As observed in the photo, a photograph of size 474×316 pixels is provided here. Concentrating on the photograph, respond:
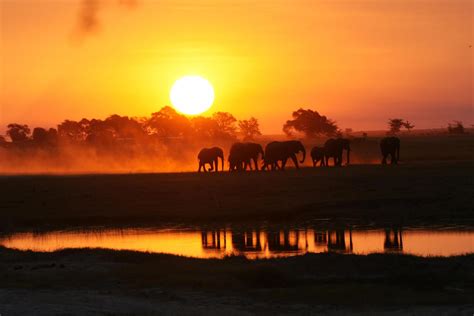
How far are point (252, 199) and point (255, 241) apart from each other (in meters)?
8.33

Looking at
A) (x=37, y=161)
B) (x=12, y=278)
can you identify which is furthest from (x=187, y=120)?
(x=12, y=278)

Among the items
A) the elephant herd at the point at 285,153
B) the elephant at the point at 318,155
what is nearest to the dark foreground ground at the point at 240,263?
the elephant herd at the point at 285,153

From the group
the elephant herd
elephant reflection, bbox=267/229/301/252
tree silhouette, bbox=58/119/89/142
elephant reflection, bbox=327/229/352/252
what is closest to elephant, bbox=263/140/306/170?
the elephant herd

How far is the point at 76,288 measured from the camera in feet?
53.3

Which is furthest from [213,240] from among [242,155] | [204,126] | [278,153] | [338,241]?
[204,126]

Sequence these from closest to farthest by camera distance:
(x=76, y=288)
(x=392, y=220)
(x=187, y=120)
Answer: (x=76, y=288)
(x=392, y=220)
(x=187, y=120)

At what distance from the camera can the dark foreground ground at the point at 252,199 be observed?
28062 millimetres

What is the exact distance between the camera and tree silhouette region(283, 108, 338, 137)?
111m

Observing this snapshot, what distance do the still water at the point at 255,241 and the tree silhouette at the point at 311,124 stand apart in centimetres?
8553

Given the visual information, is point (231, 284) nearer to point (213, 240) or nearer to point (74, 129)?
point (213, 240)

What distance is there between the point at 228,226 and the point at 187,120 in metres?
82.5

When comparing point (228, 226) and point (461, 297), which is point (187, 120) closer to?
point (228, 226)

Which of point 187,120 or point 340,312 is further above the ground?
point 187,120

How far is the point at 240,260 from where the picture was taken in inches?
757
